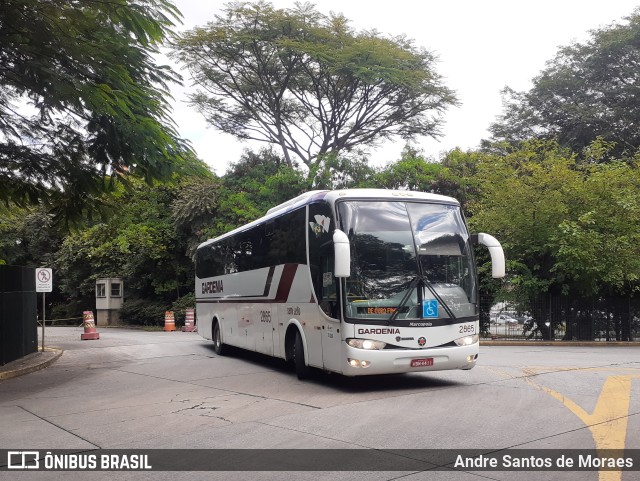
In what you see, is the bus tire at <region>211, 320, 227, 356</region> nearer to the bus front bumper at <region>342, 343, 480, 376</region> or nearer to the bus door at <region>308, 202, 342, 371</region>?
the bus door at <region>308, 202, 342, 371</region>

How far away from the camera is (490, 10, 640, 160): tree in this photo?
38.9 metres

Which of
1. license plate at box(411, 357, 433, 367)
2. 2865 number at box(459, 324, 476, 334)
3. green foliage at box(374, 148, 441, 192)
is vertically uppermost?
green foliage at box(374, 148, 441, 192)

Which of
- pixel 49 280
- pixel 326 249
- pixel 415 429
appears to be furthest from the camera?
pixel 49 280

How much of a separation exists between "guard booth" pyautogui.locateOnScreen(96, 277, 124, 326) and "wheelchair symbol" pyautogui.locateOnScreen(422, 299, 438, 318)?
129 ft

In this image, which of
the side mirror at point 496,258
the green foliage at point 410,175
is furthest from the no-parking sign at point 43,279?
the green foliage at point 410,175

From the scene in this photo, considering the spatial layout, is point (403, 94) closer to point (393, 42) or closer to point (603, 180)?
point (393, 42)

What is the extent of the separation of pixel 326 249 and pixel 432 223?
1908mm

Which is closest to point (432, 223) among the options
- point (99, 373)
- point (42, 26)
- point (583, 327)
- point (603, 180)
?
→ point (42, 26)

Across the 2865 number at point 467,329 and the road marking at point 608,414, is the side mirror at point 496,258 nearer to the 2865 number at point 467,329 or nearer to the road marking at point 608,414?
the 2865 number at point 467,329

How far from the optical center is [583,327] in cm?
2695

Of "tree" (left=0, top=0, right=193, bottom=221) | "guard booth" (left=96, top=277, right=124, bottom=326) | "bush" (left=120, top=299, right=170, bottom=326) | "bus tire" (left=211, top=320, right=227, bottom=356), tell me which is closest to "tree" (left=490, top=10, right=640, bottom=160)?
"bush" (left=120, top=299, right=170, bottom=326)

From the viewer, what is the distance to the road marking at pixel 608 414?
6.98 m

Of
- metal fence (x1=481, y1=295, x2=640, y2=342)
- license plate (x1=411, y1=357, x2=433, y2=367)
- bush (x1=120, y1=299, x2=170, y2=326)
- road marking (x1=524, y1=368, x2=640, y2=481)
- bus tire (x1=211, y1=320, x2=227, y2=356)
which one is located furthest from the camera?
bush (x1=120, y1=299, x2=170, y2=326)

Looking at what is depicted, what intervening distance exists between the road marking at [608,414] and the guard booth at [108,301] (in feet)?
130
